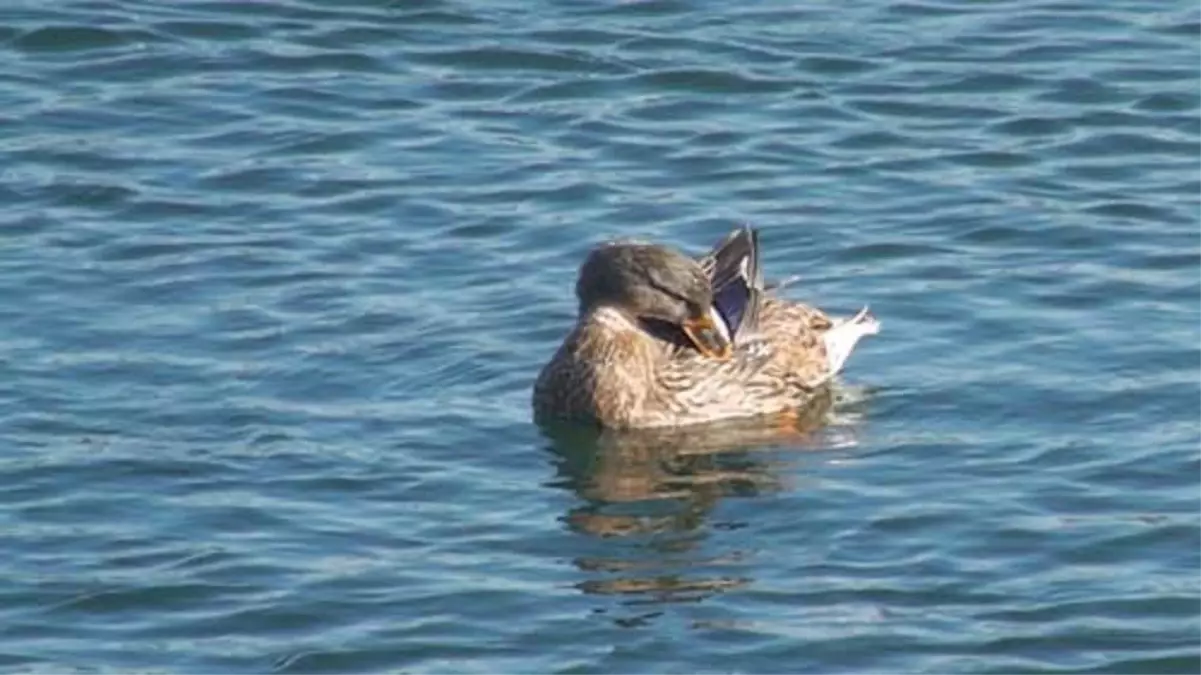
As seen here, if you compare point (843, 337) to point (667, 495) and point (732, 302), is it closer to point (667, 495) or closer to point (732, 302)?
point (732, 302)

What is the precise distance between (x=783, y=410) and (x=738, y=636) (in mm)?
3901

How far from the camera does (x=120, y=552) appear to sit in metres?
15.1

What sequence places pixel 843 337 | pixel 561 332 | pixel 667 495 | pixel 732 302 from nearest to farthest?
pixel 667 495, pixel 843 337, pixel 732 302, pixel 561 332

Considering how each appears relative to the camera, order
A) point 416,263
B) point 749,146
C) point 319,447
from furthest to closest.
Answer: point 749,146 → point 416,263 → point 319,447

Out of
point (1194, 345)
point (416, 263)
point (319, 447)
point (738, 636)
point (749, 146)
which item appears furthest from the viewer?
point (749, 146)

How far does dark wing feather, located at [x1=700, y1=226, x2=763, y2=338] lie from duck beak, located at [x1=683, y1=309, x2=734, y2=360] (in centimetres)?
10

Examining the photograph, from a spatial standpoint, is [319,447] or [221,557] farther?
[319,447]

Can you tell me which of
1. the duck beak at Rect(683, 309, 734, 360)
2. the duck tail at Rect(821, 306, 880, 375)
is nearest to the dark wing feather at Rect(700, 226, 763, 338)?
the duck beak at Rect(683, 309, 734, 360)

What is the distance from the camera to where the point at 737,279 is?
59.4 feet

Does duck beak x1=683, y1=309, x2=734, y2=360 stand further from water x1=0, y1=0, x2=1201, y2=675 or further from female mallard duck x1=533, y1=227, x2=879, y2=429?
water x1=0, y1=0, x2=1201, y2=675

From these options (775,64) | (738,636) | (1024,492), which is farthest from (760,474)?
(775,64)

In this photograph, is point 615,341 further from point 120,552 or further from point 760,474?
point 120,552

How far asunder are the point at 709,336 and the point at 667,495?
2.02m

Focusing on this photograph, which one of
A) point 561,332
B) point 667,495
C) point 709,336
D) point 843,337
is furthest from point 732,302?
point 667,495
